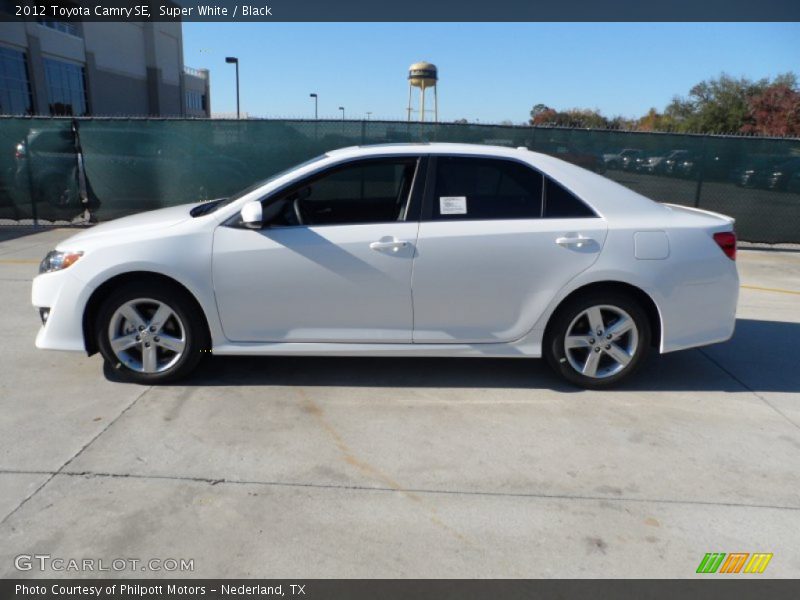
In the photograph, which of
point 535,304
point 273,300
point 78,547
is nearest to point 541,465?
point 535,304

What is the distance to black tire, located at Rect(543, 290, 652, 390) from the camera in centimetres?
433

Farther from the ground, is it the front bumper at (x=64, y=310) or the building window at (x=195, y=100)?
the building window at (x=195, y=100)

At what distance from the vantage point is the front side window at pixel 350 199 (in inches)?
170

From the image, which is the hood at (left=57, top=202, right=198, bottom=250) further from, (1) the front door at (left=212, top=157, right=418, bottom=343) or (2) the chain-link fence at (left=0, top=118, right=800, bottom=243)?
(2) the chain-link fence at (left=0, top=118, right=800, bottom=243)

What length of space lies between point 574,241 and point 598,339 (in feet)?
2.37

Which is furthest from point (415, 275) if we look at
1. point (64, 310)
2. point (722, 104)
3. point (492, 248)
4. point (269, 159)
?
point (722, 104)

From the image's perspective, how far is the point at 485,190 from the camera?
172 inches

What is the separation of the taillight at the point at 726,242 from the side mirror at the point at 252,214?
10.3 ft

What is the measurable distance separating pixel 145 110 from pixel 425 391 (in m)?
47.8

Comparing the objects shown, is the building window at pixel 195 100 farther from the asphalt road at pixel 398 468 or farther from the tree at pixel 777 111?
the asphalt road at pixel 398 468

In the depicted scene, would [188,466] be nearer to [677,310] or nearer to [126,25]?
[677,310]
